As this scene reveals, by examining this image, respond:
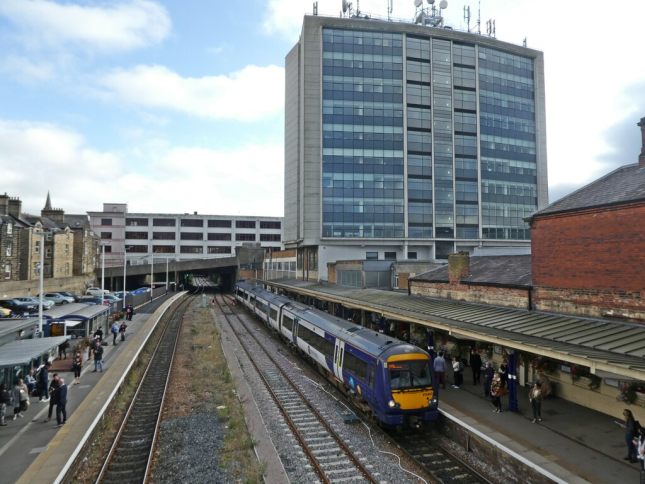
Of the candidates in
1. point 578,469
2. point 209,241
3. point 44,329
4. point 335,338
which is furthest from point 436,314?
point 209,241

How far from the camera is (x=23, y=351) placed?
49.4 ft

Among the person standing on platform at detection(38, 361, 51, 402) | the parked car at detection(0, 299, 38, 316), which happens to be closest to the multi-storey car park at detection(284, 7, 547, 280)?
the parked car at detection(0, 299, 38, 316)

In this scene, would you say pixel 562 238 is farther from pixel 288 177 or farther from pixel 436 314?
pixel 288 177

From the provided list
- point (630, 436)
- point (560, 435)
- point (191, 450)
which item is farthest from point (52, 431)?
point (630, 436)

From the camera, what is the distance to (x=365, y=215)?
58.7 metres

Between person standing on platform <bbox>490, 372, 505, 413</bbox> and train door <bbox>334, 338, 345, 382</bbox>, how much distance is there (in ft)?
18.1

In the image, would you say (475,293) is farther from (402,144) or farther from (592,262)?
(402,144)

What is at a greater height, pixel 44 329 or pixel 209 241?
pixel 209 241

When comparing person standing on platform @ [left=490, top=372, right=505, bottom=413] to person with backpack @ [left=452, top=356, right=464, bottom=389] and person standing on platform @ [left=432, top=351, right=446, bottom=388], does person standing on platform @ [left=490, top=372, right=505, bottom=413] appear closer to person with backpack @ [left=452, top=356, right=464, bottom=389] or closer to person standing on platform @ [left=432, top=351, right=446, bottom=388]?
person standing on platform @ [left=432, top=351, right=446, bottom=388]

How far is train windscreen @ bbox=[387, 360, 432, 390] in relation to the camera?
43.5 ft

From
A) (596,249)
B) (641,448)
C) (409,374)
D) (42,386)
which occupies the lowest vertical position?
(42,386)

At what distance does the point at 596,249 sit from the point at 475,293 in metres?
6.66

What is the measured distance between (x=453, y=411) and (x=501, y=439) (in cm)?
245

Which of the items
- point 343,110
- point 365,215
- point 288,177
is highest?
point 343,110
